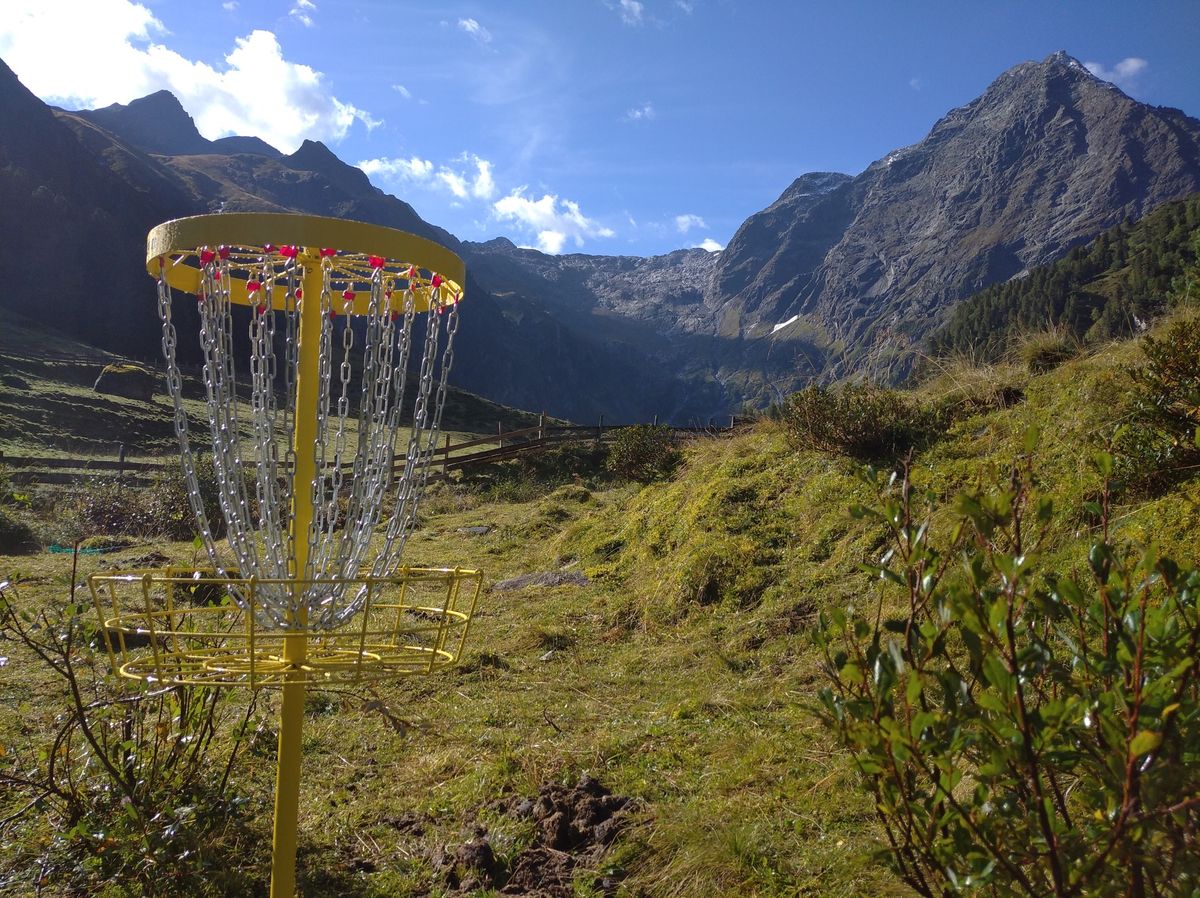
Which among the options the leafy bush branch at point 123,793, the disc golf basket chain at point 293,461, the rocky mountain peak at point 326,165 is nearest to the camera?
the disc golf basket chain at point 293,461

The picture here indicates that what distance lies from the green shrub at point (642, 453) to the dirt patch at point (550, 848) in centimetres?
900

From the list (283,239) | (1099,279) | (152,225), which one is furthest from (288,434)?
(152,225)

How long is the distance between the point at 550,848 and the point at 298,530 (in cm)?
166

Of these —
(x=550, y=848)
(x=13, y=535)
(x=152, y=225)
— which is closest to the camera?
(x=550, y=848)

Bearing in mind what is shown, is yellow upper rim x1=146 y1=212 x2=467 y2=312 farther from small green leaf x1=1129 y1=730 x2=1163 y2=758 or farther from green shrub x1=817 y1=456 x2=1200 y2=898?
small green leaf x1=1129 y1=730 x2=1163 y2=758

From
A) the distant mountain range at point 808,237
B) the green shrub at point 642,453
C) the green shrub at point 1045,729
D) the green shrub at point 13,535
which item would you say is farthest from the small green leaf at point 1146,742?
the distant mountain range at point 808,237

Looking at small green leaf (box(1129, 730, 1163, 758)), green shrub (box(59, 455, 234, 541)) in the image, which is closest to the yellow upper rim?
small green leaf (box(1129, 730, 1163, 758))

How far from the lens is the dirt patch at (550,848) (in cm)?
270

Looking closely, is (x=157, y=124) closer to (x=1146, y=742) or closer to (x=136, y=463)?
Result: (x=136, y=463)

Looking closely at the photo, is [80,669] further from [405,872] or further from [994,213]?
[994,213]

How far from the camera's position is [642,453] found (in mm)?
13539

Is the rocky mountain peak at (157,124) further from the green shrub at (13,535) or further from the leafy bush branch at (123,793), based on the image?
the leafy bush branch at (123,793)

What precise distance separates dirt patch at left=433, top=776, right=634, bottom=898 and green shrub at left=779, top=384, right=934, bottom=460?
15.1 feet

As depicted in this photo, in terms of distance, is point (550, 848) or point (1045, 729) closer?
point (1045, 729)
